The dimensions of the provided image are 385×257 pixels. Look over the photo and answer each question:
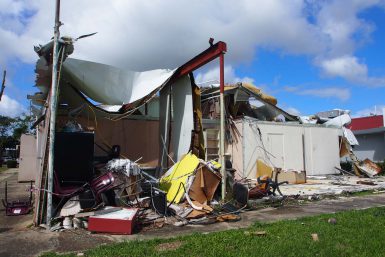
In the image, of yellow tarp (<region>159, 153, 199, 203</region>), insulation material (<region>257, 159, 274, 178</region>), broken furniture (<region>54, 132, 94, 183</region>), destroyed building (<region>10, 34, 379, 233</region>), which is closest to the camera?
destroyed building (<region>10, 34, 379, 233</region>)

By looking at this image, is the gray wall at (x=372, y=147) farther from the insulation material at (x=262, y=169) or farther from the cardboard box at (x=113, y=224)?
the cardboard box at (x=113, y=224)

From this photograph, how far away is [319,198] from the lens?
35.6 ft

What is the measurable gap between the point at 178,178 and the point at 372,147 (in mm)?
→ 22991

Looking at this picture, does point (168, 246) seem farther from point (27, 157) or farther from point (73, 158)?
point (27, 157)

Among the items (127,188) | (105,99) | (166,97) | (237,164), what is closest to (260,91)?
(237,164)

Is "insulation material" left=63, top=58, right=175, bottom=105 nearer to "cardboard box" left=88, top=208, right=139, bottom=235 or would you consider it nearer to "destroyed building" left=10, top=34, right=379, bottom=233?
"destroyed building" left=10, top=34, right=379, bottom=233

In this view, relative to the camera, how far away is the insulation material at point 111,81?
10.3m

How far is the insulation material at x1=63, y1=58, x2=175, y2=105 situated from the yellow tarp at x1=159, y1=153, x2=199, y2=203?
2.45 metres

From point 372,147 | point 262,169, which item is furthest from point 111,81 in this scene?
point 372,147

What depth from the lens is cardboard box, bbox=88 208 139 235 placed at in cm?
679

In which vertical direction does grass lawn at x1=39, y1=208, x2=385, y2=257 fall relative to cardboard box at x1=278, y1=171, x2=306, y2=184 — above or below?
below

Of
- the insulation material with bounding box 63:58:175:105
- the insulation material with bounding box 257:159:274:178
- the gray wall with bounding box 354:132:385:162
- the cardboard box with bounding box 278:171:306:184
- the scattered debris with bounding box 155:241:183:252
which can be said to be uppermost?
the insulation material with bounding box 63:58:175:105

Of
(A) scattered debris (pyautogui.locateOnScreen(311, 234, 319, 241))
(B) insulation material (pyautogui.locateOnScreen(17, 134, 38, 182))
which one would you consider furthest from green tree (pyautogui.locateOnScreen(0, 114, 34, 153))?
(A) scattered debris (pyautogui.locateOnScreen(311, 234, 319, 241))

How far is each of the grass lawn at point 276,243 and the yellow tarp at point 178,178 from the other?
9.78 feet
